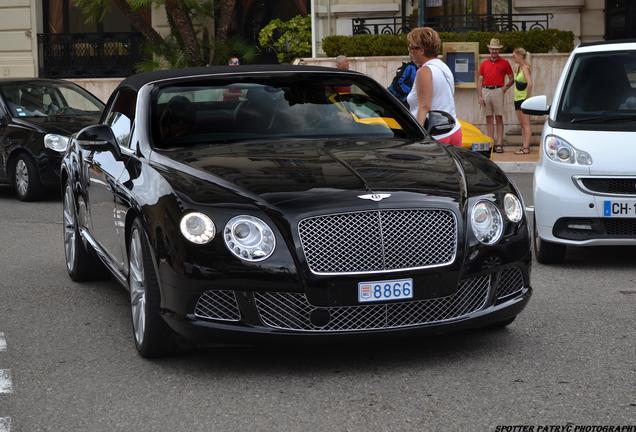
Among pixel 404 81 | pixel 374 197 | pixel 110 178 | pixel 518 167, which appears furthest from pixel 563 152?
pixel 518 167

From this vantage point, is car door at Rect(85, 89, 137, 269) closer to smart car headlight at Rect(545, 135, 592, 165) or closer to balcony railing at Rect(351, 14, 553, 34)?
smart car headlight at Rect(545, 135, 592, 165)

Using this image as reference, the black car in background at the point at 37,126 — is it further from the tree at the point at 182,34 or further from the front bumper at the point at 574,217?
the tree at the point at 182,34

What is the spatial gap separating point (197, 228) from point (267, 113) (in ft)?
5.38

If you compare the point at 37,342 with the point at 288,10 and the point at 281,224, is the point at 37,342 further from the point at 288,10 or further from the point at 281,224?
the point at 288,10

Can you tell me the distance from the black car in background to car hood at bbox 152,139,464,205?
8.78 m

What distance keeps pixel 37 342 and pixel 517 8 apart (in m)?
20.4

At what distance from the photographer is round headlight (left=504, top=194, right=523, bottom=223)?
6613 millimetres

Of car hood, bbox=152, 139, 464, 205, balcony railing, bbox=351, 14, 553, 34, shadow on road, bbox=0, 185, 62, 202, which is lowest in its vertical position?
shadow on road, bbox=0, 185, 62, 202

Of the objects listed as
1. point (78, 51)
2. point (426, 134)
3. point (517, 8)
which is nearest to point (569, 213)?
point (426, 134)

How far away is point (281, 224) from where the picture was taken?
6059 millimetres

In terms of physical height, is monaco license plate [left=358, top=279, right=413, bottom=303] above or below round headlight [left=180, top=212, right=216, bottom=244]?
below

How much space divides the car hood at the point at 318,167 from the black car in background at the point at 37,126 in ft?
28.8

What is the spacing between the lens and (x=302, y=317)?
6.09 metres

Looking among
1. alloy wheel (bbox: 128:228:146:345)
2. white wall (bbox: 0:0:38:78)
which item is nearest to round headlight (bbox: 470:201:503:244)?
alloy wheel (bbox: 128:228:146:345)
